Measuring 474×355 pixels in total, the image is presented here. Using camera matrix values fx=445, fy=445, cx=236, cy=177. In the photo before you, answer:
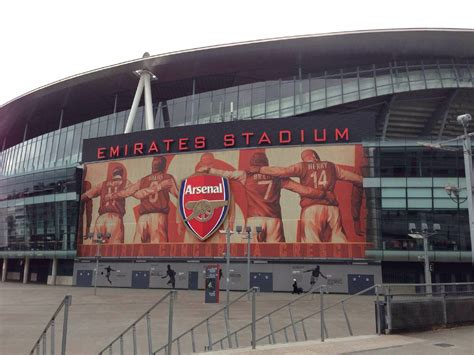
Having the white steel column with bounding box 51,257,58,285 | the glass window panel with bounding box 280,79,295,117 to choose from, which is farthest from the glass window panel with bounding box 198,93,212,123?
the white steel column with bounding box 51,257,58,285

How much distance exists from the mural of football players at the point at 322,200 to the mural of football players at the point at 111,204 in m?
17.8

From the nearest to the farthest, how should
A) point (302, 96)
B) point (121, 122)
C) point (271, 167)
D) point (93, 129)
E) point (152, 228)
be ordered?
point (271, 167) < point (152, 228) < point (302, 96) < point (121, 122) < point (93, 129)

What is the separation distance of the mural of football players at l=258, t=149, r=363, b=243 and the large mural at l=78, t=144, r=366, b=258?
3.6 inches

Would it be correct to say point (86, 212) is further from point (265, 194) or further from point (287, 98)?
point (287, 98)

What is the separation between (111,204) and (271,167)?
716 inches

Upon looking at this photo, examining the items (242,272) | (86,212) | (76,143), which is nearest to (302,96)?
(242,272)

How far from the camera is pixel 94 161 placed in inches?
2005

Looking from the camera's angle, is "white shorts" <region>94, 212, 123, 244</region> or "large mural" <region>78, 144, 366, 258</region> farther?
"white shorts" <region>94, 212, 123, 244</region>

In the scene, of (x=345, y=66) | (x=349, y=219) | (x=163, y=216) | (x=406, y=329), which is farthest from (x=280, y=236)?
(x=406, y=329)

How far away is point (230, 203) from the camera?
43.1 metres

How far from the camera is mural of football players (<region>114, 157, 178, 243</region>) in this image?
45.3 m

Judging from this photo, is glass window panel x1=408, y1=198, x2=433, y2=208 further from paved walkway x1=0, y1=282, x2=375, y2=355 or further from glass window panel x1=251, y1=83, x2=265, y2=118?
glass window panel x1=251, y1=83, x2=265, y2=118

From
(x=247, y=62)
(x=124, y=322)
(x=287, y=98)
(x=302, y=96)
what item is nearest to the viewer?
(x=124, y=322)

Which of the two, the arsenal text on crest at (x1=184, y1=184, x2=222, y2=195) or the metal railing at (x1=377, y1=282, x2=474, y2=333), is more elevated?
the arsenal text on crest at (x1=184, y1=184, x2=222, y2=195)
